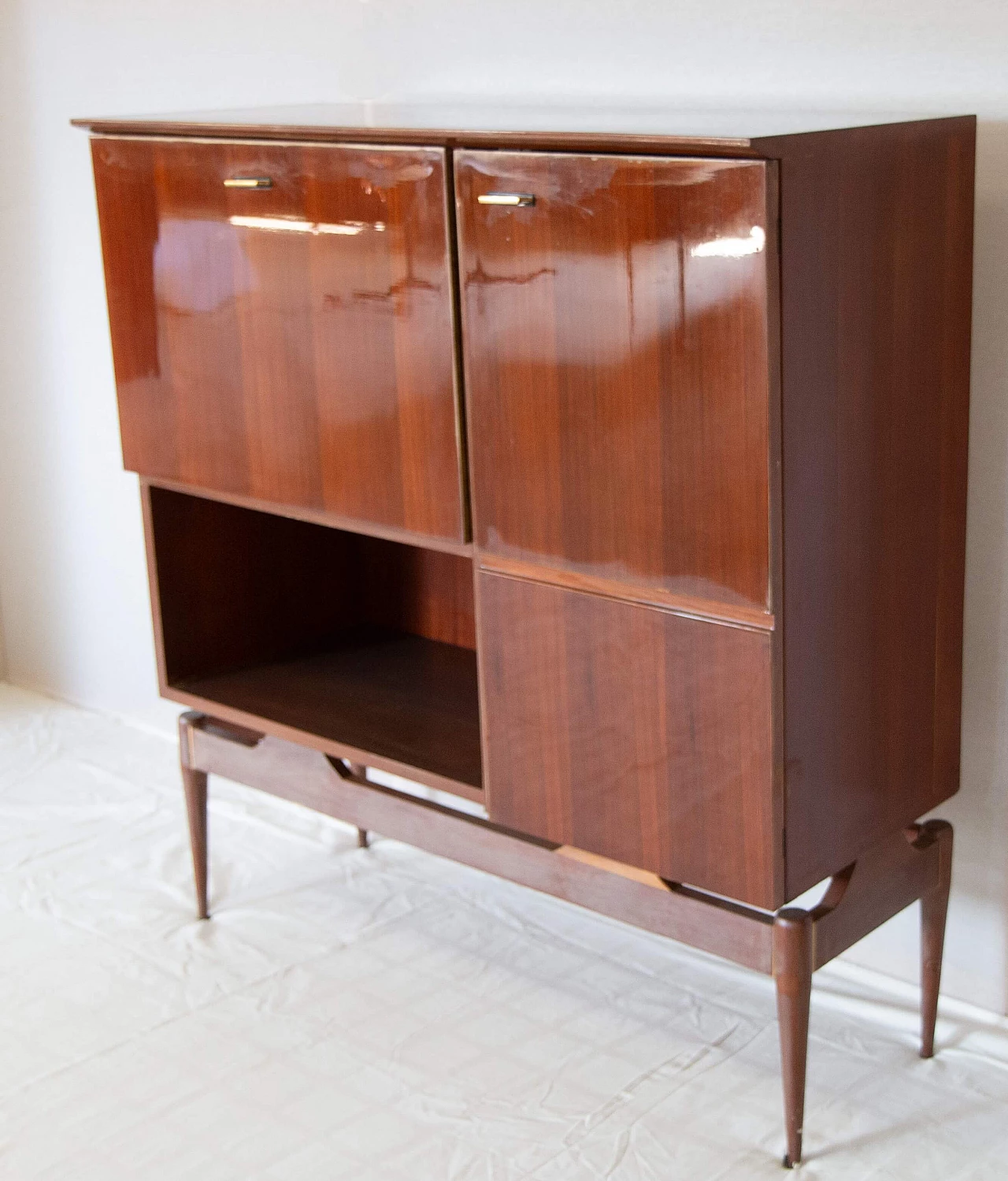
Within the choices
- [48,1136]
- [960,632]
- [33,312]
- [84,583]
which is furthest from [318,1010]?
[33,312]

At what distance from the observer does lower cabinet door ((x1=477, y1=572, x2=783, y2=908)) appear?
1.69m

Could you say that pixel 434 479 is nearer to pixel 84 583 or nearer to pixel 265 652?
pixel 265 652

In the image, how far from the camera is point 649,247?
1588 millimetres

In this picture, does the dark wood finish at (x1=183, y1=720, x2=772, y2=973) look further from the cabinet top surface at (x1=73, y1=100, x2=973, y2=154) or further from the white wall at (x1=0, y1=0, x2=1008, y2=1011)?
the cabinet top surface at (x1=73, y1=100, x2=973, y2=154)

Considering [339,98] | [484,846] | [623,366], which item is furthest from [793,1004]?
[339,98]

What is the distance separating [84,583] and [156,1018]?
1440 millimetres

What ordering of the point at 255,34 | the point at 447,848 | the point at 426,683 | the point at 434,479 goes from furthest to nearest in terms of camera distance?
the point at 255,34 → the point at 426,683 → the point at 447,848 → the point at 434,479

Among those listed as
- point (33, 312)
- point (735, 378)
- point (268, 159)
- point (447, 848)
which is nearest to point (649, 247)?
point (735, 378)

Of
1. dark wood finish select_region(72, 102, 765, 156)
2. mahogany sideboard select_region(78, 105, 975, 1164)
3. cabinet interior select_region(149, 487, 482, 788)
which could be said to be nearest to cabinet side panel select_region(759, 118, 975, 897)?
mahogany sideboard select_region(78, 105, 975, 1164)

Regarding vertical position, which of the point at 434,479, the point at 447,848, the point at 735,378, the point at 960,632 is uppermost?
the point at 735,378

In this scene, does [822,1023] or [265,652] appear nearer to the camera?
[822,1023]

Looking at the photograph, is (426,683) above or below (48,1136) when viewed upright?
above

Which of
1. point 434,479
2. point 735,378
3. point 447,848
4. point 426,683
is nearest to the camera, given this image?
point 735,378

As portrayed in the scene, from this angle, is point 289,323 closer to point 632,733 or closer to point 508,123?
point 508,123
